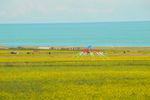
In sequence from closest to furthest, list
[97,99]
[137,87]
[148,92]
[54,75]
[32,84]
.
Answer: [97,99], [148,92], [137,87], [32,84], [54,75]

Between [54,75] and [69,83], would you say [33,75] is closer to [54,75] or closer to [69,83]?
[54,75]

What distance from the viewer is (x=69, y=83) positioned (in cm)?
2448

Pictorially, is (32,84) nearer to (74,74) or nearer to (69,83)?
(69,83)

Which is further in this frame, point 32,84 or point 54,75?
point 54,75

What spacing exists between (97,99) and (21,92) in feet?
15.3

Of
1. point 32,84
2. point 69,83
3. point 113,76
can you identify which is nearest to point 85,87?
point 69,83

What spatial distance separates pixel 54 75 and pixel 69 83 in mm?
4535

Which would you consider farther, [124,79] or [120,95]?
[124,79]

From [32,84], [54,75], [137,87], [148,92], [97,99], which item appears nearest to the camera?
[97,99]

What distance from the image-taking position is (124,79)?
26172 millimetres

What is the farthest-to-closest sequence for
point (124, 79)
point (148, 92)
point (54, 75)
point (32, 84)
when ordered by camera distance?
point (54, 75) → point (124, 79) → point (32, 84) → point (148, 92)

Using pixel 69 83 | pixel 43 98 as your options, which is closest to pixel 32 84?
pixel 69 83

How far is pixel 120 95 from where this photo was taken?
66.3ft

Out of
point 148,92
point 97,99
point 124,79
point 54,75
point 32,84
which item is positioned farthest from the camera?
point 54,75
